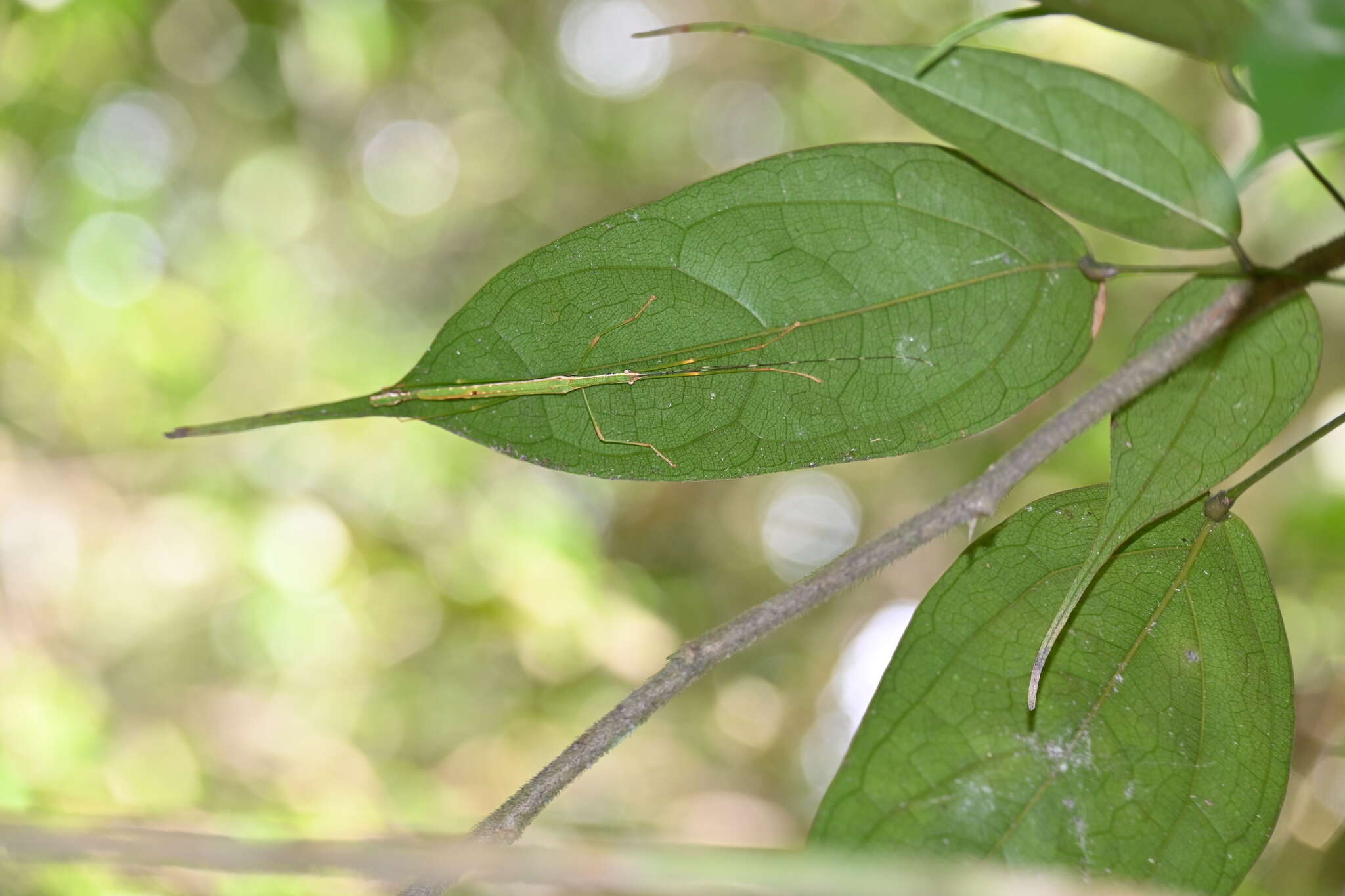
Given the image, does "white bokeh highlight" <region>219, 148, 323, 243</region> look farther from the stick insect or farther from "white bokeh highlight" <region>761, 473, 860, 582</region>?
the stick insect

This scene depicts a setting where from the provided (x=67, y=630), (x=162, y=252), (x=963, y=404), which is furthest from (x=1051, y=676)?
(x=162, y=252)

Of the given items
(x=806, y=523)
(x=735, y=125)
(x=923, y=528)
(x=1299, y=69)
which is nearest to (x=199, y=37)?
(x=735, y=125)

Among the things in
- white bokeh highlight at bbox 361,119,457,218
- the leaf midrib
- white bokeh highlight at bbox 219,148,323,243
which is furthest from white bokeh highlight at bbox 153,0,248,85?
the leaf midrib

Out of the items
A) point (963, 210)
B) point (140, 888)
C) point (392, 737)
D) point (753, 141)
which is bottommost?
point (140, 888)

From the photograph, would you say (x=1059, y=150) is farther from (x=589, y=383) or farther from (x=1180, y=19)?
(x=589, y=383)

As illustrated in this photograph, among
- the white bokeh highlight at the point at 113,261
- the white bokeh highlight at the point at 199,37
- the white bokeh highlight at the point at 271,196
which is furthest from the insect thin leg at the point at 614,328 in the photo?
the white bokeh highlight at the point at 199,37

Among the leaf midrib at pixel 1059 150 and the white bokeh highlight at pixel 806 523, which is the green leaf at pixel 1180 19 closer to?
the leaf midrib at pixel 1059 150

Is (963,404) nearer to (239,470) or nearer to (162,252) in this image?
(239,470)
